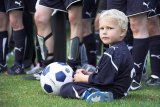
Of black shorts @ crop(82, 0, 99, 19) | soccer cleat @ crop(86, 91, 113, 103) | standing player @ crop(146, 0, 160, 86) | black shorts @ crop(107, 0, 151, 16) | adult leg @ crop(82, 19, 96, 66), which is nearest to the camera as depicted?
soccer cleat @ crop(86, 91, 113, 103)

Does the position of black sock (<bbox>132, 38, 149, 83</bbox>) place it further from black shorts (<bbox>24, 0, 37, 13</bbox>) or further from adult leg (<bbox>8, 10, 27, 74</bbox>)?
black shorts (<bbox>24, 0, 37, 13</bbox>)

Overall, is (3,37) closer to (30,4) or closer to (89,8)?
(30,4)

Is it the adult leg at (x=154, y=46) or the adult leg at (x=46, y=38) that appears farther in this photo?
the adult leg at (x=46, y=38)

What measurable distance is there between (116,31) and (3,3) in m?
2.86

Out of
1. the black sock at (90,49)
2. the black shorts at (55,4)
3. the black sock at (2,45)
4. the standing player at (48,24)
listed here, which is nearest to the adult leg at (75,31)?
the standing player at (48,24)

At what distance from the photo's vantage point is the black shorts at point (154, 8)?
601 centimetres

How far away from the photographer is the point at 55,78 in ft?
18.2

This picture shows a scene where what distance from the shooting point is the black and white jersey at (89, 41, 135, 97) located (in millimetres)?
5113

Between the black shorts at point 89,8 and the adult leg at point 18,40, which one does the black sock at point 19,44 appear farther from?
the black shorts at point 89,8

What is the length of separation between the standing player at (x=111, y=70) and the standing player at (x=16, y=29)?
2.33 m

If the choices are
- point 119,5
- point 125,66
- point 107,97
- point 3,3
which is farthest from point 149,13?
point 3,3

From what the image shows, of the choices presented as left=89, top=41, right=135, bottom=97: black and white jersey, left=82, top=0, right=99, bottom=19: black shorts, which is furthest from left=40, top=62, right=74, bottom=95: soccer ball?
left=82, top=0, right=99, bottom=19: black shorts

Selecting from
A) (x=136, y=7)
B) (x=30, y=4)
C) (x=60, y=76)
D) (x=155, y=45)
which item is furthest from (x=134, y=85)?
(x=30, y=4)

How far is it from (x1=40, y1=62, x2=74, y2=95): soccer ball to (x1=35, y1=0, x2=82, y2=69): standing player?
0.91 metres
